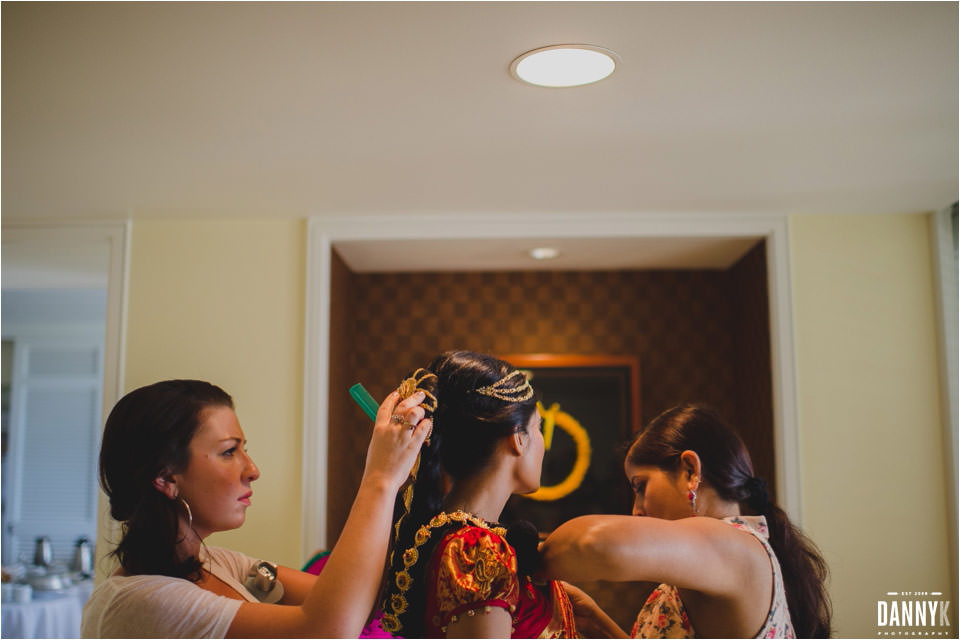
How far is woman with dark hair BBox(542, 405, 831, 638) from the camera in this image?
105 centimetres

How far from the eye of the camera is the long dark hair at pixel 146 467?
3.87ft

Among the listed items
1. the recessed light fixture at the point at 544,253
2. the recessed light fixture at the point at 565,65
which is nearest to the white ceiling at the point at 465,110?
the recessed light fixture at the point at 565,65

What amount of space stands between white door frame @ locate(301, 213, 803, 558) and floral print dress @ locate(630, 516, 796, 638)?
150cm

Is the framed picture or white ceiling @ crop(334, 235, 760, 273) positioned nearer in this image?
white ceiling @ crop(334, 235, 760, 273)

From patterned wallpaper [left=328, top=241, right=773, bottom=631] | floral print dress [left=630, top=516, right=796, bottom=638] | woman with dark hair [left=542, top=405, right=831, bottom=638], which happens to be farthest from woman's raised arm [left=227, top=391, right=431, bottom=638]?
patterned wallpaper [left=328, top=241, right=773, bottom=631]

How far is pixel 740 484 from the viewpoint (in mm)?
1459

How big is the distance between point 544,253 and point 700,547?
83.5 inches

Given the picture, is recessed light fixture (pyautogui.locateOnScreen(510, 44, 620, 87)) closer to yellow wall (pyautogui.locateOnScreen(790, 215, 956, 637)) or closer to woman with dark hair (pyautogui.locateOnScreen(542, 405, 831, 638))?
woman with dark hair (pyautogui.locateOnScreen(542, 405, 831, 638))

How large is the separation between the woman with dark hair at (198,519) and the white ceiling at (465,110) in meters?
0.77

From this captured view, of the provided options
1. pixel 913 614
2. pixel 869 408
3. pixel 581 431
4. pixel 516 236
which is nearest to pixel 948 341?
pixel 869 408

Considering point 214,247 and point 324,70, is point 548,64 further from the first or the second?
point 214,247

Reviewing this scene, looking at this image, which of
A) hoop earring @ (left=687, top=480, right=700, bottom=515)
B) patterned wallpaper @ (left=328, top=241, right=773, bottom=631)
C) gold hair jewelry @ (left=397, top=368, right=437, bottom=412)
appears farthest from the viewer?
patterned wallpaper @ (left=328, top=241, right=773, bottom=631)

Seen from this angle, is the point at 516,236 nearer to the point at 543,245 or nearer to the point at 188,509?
the point at 543,245

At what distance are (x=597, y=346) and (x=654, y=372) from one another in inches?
10.6
